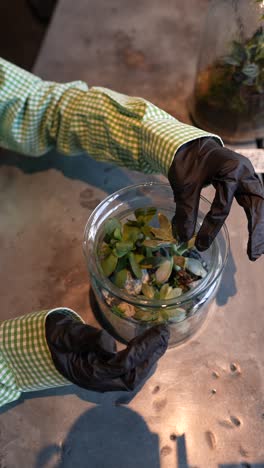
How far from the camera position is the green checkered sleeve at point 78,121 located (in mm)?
624

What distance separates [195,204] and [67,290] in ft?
0.88

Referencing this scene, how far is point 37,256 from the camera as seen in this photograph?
0.72m

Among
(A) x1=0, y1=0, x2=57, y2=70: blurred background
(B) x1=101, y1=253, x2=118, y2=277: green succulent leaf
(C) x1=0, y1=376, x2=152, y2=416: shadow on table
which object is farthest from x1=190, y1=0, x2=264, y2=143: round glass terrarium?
(A) x1=0, y1=0, x2=57, y2=70: blurred background

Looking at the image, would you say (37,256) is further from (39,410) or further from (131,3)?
(131,3)

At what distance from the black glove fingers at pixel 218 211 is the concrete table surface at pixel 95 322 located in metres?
0.18

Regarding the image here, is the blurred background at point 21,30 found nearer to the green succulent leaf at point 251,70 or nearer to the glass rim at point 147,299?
the green succulent leaf at point 251,70

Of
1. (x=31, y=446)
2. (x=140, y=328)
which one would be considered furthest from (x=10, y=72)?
(x=31, y=446)

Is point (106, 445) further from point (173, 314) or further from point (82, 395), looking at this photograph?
point (173, 314)

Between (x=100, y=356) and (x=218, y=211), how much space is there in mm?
217

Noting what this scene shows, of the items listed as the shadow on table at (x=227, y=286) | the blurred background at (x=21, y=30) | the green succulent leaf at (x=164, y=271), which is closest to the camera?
the green succulent leaf at (x=164, y=271)

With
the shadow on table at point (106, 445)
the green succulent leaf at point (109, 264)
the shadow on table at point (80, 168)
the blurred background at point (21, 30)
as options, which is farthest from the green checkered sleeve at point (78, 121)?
the blurred background at point (21, 30)

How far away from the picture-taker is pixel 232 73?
2.43ft

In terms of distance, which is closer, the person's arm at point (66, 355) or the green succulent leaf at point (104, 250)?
the person's arm at point (66, 355)

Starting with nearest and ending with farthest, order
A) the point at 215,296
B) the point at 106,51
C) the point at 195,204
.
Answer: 1. the point at 195,204
2. the point at 215,296
3. the point at 106,51
